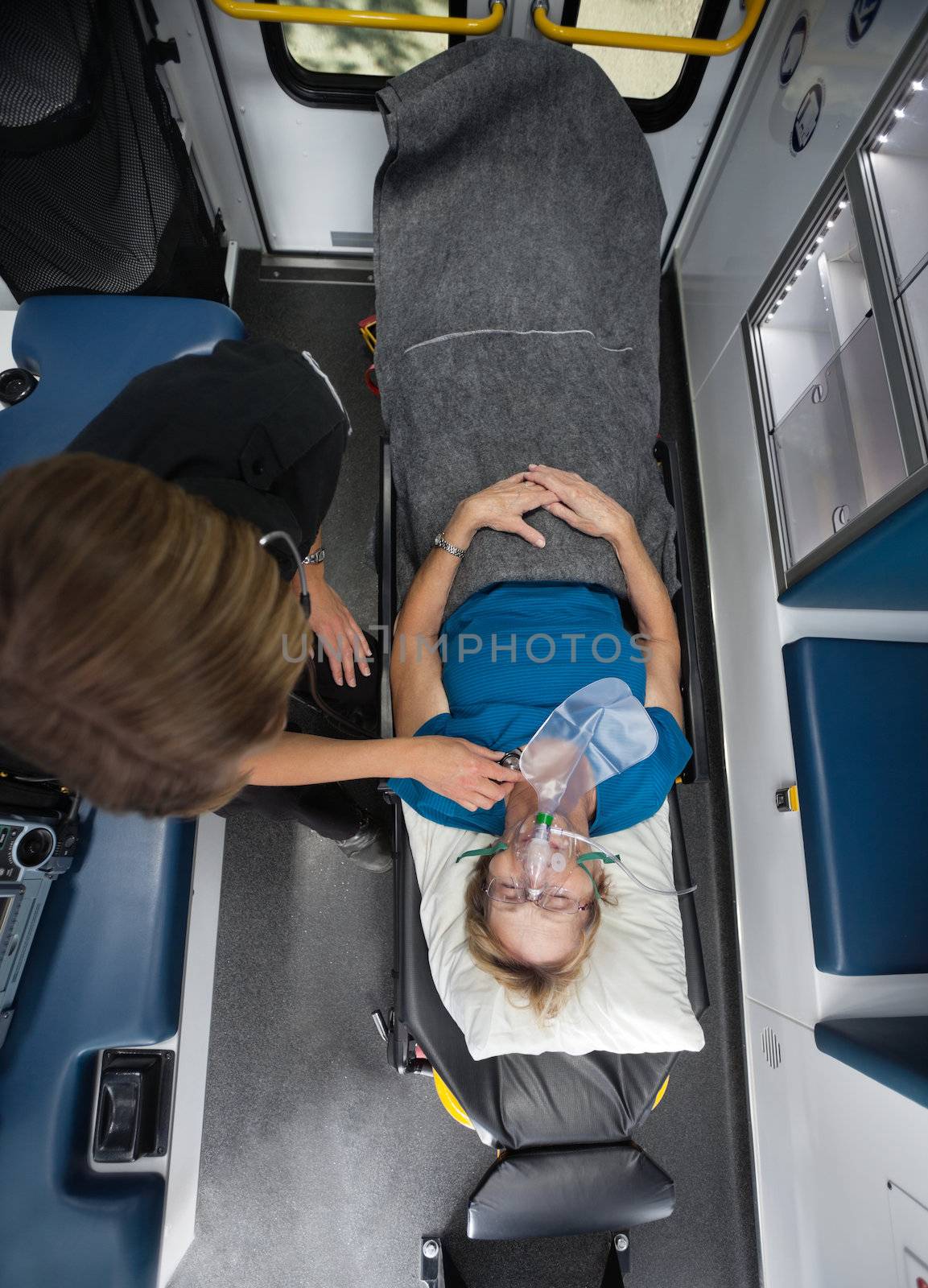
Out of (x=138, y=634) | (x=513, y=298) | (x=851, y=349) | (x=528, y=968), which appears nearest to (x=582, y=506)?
(x=513, y=298)

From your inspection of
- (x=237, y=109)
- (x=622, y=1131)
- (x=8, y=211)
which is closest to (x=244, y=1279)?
(x=622, y=1131)

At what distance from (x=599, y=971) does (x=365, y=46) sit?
2.57 metres

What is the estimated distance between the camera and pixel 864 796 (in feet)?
5.53

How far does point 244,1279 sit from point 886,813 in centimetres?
205

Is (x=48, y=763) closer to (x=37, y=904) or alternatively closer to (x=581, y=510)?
(x=37, y=904)

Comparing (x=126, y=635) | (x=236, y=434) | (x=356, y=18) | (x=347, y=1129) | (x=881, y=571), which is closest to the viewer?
(x=126, y=635)

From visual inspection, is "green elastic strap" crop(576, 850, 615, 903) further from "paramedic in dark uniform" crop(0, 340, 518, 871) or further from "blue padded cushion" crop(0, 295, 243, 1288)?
"blue padded cushion" crop(0, 295, 243, 1288)

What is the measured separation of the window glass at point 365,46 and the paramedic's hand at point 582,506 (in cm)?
143

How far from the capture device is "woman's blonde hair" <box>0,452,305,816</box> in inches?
26.8

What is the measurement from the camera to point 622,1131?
1534mm

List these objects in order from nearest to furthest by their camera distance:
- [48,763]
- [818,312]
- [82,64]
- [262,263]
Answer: [48,763] < [82,64] < [818,312] < [262,263]

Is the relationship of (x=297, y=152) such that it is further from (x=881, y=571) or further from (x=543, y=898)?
(x=543, y=898)

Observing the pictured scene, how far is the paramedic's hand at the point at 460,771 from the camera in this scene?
1366 millimetres

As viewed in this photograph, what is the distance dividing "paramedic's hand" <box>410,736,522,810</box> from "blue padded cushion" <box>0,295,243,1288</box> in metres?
0.56
